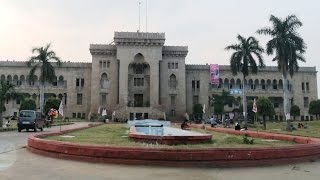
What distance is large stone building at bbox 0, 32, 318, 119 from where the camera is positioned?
87875mm

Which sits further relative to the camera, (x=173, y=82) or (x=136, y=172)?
(x=173, y=82)

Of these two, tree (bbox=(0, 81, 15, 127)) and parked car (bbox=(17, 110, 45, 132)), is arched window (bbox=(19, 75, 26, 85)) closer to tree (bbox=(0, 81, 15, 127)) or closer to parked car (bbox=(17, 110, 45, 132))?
tree (bbox=(0, 81, 15, 127))

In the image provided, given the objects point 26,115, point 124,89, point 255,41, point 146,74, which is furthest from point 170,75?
point 26,115

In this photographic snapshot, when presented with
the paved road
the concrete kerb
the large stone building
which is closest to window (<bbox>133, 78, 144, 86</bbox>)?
the large stone building

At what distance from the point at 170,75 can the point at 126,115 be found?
15.4 metres

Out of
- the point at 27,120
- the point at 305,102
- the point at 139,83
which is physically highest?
the point at 139,83

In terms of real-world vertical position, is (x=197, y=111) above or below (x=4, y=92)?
below

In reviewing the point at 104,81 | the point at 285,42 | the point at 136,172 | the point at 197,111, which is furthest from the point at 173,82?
the point at 136,172

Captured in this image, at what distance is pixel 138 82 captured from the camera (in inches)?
3565

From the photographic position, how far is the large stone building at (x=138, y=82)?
87.9m

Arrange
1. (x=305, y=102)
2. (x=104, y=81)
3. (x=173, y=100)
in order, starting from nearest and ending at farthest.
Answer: (x=104, y=81) → (x=173, y=100) → (x=305, y=102)

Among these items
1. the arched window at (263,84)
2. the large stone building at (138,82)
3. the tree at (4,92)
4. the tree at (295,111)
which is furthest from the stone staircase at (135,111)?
the tree at (4,92)

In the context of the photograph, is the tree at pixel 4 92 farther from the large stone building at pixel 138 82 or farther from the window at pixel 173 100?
the window at pixel 173 100

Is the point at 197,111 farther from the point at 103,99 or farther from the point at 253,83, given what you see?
the point at 103,99
